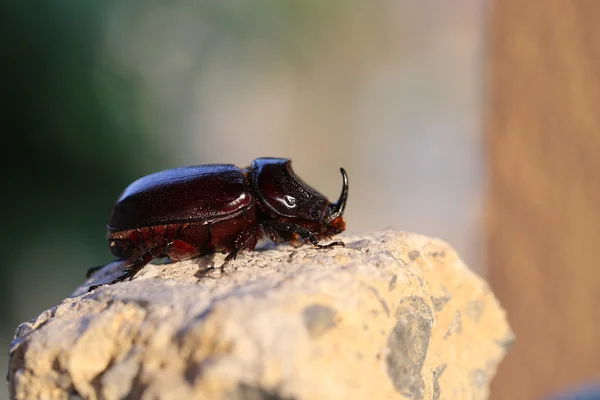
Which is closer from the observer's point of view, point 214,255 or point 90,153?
point 214,255

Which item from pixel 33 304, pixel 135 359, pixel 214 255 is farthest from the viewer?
pixel 33 304

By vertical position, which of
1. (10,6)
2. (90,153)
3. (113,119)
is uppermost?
(10,6)

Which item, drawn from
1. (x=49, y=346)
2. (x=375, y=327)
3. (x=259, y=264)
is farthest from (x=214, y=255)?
(x=375, y=327)

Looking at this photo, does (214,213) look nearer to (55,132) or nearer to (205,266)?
(205,266)

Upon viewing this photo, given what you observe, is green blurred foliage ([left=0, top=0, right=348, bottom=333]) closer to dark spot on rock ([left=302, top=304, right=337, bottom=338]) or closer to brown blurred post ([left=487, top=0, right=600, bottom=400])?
brown blurred post ([left=487, top=0, right=600, bottom=400])

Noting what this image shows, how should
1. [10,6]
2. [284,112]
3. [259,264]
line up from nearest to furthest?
[259,264] < [10,6] < [284,112]

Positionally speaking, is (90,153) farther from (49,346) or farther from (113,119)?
(49,346)

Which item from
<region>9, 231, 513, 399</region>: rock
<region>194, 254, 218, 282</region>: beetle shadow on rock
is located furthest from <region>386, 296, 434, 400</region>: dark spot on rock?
<region>194, 254, 218, 282</region>: beetle shadow on rock
